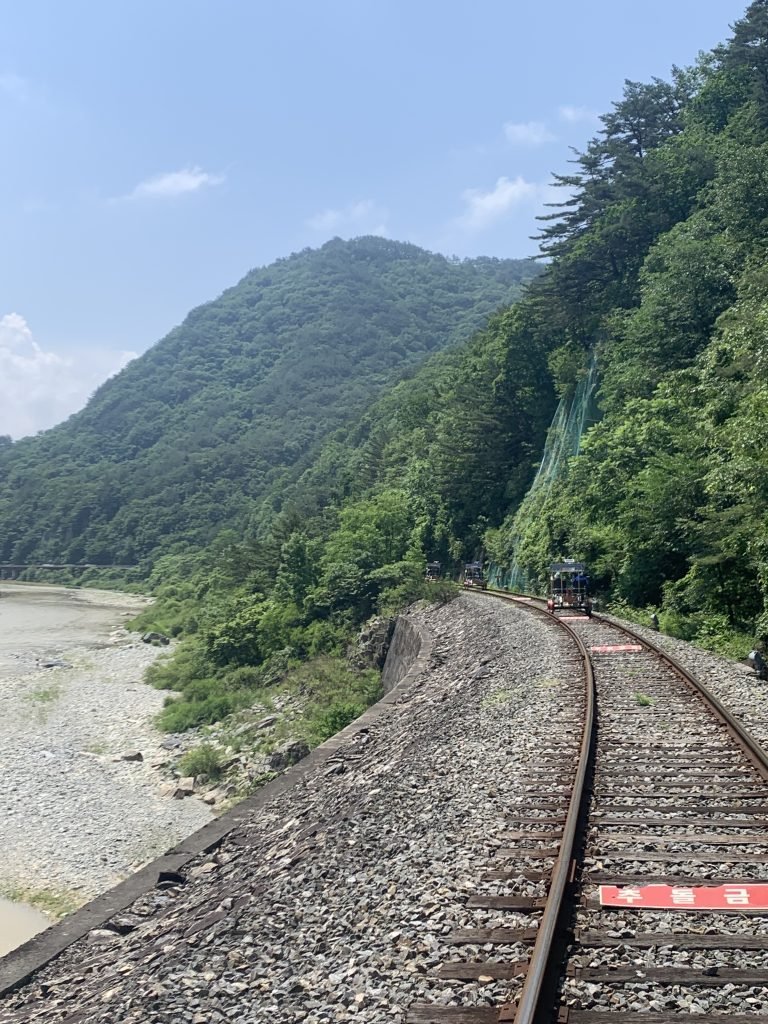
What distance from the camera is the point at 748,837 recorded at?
6.60m

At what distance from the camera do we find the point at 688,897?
559 cm

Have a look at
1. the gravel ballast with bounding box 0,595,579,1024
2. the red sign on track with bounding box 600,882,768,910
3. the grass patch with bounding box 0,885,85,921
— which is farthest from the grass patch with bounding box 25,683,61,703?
the red sign on track with bounding box 600,882,768,910

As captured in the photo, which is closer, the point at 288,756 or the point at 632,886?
the point at 632,886

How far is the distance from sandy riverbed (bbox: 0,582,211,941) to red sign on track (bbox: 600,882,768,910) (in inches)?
524

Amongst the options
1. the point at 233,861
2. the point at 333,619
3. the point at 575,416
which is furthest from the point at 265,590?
the point at 233,861

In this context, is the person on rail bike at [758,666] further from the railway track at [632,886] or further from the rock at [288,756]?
the rock at [288,756]

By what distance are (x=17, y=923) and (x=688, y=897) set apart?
47.6 ft

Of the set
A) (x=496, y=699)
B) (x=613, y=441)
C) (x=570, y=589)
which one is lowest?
(x=496, y=699)

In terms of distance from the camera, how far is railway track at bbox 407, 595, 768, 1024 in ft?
14.5

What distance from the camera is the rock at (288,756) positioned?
22309mm

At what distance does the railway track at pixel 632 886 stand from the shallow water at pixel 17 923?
→ 11.1 metres

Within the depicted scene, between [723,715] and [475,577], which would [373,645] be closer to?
[475,577]

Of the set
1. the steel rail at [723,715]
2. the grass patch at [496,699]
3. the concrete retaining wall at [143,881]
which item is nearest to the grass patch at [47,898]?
the concrete retaining wall at [143,881]

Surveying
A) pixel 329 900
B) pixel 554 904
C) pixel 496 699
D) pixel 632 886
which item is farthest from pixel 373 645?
pixel 554 904
